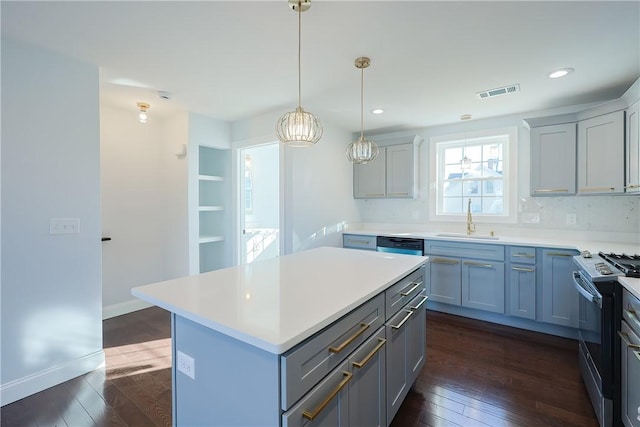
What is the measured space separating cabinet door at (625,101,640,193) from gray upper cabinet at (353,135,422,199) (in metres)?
2.04

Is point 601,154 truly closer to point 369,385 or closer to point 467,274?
point 467,274

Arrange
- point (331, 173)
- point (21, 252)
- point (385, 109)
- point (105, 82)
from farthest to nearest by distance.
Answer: point (331, 173) → point (385, 109) → point (105, 82) → point (21, 252)

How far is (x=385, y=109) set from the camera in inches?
134

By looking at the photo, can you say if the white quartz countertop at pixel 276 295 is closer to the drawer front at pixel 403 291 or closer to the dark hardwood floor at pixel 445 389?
the drawer front at pixel 403 291

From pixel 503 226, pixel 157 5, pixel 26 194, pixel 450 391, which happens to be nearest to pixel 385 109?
pixel 503 226

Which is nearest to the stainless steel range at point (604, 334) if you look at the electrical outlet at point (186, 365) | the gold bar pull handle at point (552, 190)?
the gold bar pull handle at point (552, 190)

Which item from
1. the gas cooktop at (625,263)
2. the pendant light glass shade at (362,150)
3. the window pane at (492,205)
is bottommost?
the gas cooktop at (625,263)

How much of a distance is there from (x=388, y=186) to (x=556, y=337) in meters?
2.51

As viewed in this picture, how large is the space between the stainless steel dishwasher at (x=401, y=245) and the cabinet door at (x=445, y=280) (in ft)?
0.71

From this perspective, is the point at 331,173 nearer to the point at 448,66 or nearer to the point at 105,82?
the point at 448,66

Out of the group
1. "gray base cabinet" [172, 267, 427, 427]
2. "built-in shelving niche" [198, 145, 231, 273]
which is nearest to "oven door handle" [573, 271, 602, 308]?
"gray base cabinet" [172, 267, 427, 427]

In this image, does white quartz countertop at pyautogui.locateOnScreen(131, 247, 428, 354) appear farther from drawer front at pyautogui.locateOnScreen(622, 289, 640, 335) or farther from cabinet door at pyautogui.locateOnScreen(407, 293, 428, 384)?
drawer front at pyautogui.locateOnScreen(622, 289, 640, 335)

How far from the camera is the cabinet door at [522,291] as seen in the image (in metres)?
2.95

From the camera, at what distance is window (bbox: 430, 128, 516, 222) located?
12.0ft
